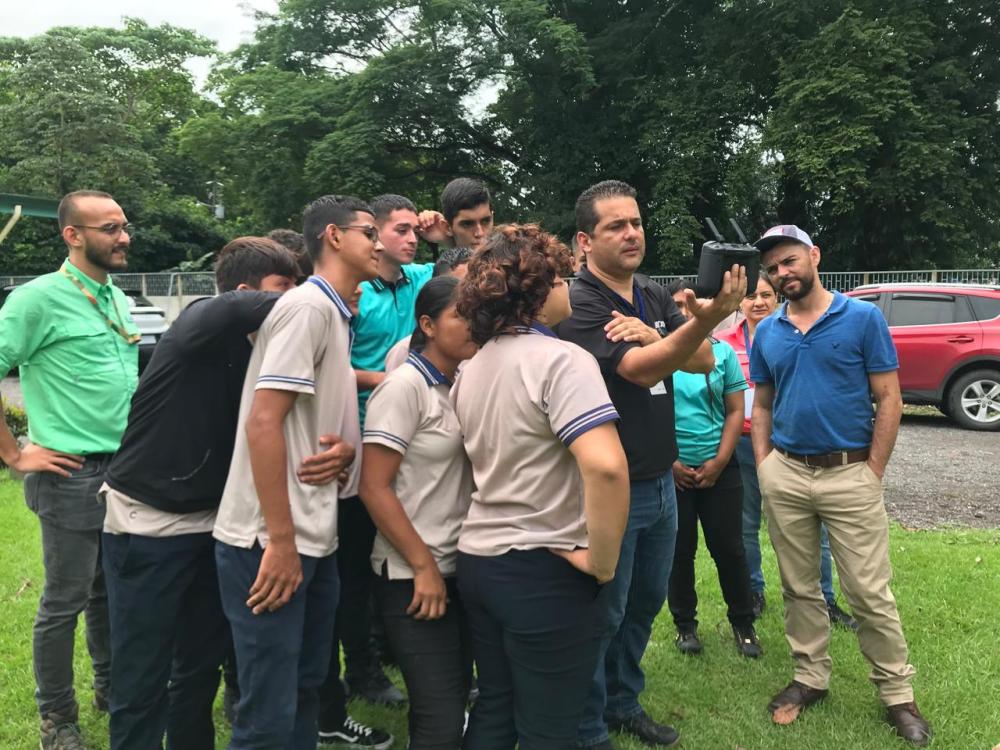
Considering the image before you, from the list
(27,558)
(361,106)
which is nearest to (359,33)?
(361,106)

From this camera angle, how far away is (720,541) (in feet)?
13.0

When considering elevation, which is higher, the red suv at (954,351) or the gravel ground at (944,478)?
the red suv at (954,351)

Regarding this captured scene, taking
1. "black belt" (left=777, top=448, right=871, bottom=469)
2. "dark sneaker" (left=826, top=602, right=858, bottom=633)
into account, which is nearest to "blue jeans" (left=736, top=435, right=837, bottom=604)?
"dark sneaker" (left=826, top=602, right=858, bottom=633)

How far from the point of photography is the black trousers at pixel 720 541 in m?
3.97

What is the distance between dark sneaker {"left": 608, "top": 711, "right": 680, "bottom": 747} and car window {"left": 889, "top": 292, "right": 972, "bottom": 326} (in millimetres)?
8463

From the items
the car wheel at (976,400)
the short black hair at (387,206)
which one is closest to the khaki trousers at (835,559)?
the short black hair at (387,206)

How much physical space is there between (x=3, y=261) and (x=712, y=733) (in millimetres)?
33224

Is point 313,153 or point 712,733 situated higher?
point 313,153

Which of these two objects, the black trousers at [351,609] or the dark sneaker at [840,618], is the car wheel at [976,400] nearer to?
the dark sneaker at [840,618]

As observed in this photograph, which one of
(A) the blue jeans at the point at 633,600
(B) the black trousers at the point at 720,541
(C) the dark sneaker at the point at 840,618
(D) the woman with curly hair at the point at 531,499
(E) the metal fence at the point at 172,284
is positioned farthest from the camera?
(E) the metal fence at the point at 172,284

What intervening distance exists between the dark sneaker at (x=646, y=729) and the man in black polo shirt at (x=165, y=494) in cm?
181

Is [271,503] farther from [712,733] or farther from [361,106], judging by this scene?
[361,106]

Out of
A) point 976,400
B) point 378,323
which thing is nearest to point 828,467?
point 378,323

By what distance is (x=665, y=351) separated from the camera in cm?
250
